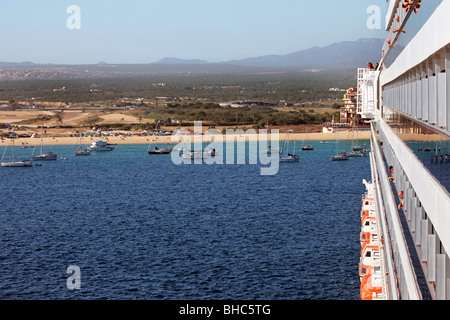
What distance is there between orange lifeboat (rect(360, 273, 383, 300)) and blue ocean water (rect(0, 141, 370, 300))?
2487 millimetres

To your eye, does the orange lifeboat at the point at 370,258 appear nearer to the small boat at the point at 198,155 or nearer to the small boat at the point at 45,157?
the small boat at the point at 198,155

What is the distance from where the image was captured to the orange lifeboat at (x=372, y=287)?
751 inches

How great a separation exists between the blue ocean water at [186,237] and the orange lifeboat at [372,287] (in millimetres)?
2487

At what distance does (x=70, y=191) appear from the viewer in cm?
6531

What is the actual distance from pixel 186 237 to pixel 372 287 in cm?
1722

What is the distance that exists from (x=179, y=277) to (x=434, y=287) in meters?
21.1

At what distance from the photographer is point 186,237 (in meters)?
35.6

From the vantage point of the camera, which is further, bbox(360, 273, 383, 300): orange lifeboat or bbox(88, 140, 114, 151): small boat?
bbox(88, 140, 114, 151): small boat

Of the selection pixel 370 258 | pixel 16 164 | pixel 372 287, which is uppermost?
pixel 370 258

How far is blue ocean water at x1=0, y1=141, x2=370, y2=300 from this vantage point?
25203mm

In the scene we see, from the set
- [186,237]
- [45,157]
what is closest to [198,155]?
[45,157]
